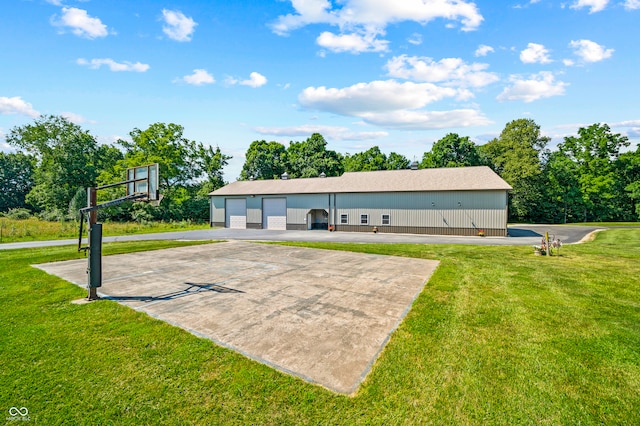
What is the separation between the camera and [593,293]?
7.71 m

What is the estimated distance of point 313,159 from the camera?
4812 centimetres

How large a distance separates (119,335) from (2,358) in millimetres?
1440

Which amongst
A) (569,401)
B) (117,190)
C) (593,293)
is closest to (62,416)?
(569,401)

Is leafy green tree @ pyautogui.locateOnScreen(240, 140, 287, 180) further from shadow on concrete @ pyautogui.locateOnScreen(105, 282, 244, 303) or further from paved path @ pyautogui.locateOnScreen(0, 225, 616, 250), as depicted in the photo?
shadow on concrete @ pyautogui.locateOnScreen(105, 282, 244, 303)

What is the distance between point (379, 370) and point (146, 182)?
769cm

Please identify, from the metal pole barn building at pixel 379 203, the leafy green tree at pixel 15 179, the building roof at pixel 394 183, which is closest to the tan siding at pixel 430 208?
the metal pole barn building at pixel 379 203

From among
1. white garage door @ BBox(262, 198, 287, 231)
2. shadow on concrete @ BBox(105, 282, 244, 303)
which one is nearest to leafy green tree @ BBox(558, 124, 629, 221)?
white garage door @ BBox(262, 198, 287, 231)

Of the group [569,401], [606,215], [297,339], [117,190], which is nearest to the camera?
[569,401]

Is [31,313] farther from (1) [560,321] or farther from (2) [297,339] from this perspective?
(1) [560,321]

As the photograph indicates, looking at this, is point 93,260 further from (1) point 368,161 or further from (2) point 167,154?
(1) point 368,161

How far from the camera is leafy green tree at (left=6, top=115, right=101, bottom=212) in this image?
126 ft

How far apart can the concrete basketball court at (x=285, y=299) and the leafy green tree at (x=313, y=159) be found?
3435 centimetres

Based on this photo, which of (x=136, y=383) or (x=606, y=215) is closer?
(x=136, y=383)

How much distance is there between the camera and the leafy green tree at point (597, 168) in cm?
4031
